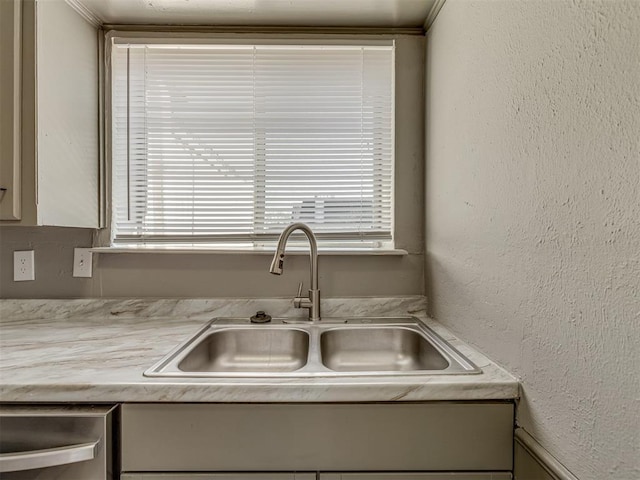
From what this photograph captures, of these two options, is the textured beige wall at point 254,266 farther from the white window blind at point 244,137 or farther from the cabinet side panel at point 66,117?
the cabinet side panel at point 66,117

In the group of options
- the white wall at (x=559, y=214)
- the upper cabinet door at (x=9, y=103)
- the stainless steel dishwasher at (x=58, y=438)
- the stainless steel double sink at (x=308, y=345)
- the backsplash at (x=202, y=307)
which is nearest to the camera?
the white wall at (x=559, y=214)

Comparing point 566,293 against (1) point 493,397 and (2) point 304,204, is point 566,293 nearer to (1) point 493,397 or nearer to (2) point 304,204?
(1) point 493,397

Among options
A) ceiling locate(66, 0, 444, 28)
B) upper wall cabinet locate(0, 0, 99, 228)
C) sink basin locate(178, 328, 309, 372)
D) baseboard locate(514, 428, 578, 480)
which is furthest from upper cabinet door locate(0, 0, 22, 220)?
baseboard locate(514, 428, 578, 480)

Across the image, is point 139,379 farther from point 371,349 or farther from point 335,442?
point 371,349

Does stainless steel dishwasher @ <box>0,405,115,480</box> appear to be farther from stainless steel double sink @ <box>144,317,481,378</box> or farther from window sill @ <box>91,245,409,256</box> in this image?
window sill @ <box>91,245,409,256</box>

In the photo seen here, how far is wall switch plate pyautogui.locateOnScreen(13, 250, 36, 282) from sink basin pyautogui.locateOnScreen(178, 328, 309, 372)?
0.82m

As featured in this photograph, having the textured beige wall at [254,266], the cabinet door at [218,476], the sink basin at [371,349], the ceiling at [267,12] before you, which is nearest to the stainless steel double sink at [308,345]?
the sink basin at [371,349]

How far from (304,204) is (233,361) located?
26.1 inches

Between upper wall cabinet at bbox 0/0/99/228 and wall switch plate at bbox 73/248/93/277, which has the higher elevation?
upper wall cabinet at bbox 0/0/99/228

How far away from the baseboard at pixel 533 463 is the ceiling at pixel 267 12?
1.36 meters

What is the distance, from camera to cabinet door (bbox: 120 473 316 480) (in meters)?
0.74

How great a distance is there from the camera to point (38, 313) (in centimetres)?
132

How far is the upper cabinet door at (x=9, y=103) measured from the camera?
1015 mm

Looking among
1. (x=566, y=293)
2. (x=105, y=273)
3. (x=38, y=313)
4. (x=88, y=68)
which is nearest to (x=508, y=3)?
(x=566, y=293)
